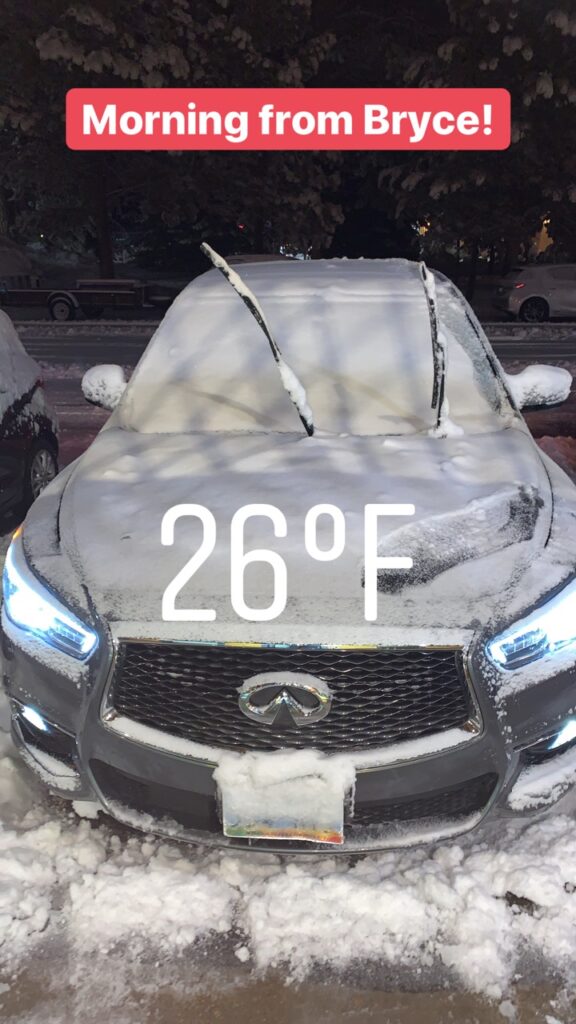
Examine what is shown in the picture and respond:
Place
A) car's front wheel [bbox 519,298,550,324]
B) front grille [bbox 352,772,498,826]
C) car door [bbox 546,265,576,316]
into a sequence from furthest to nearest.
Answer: car's front wheel [bbox 519,298,550,324] < car door [bbox 546,265,576,316] < front grille [bbox 352,772,498,826]

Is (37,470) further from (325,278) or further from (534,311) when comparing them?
(534,311)

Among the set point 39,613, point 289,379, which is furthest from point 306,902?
point 289,379

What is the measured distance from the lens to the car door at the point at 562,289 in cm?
Answer: 1884

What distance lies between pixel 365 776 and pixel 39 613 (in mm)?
1017

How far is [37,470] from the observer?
17.8ft

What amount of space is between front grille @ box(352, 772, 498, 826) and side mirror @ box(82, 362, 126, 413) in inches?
79.5

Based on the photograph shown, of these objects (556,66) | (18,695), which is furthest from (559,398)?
(556,66)

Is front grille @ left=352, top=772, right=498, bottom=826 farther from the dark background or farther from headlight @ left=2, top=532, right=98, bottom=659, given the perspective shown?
Answer: the dark background

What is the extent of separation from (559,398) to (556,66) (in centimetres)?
1581

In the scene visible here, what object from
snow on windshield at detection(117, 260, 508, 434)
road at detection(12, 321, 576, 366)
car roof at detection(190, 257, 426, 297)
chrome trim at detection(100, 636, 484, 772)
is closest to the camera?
chrome trim at detection(100, 636, 484, 772)

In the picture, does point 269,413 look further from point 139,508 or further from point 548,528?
point 548,528

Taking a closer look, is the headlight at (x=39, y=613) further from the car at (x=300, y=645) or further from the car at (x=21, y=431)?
the car at (x=21, y=431)

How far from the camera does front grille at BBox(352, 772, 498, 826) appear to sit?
2166mm

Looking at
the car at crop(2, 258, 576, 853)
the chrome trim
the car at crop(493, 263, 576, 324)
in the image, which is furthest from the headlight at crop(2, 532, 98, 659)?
the car at crop(493, 263, 576, 324)
